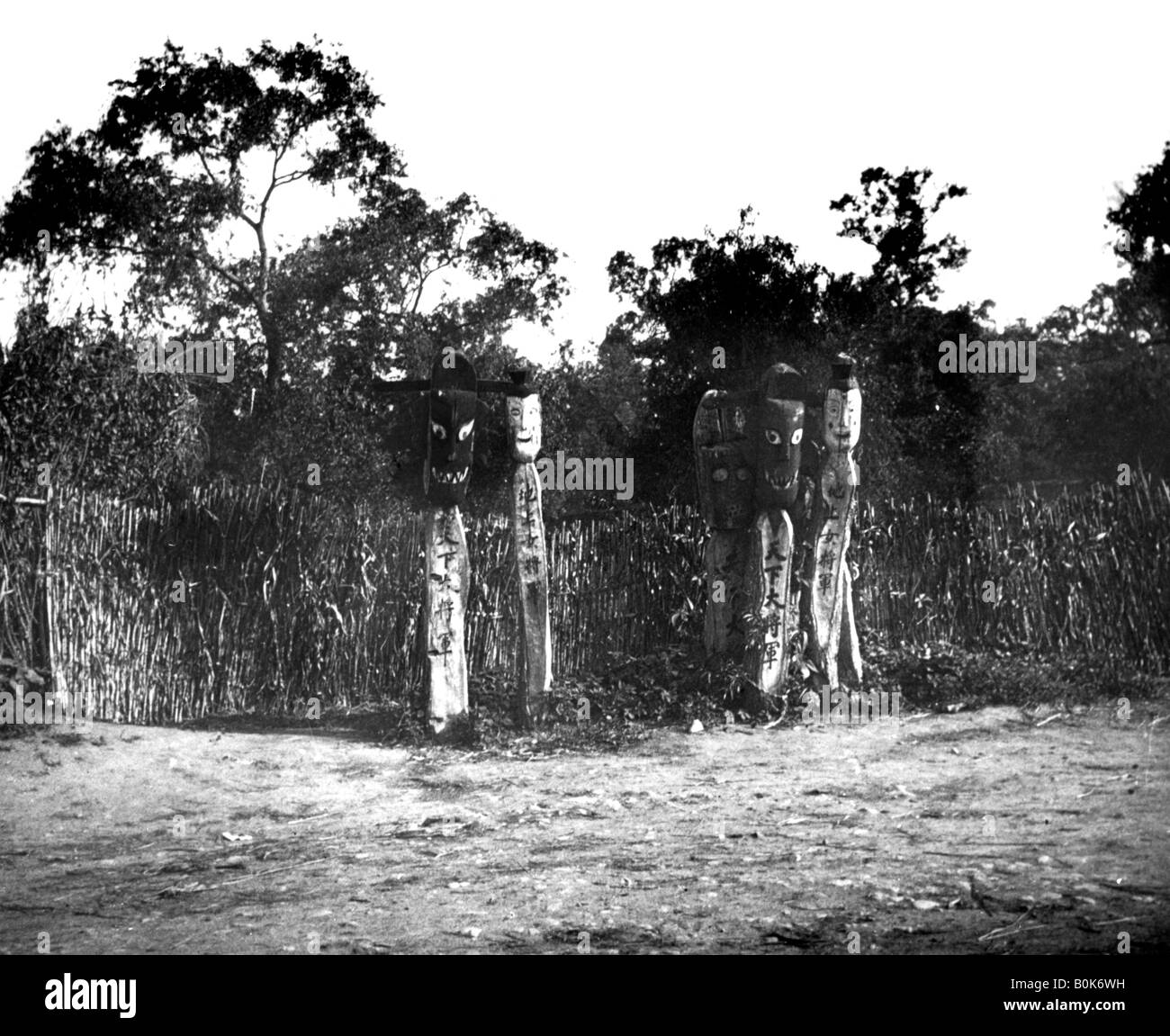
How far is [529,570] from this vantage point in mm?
8648

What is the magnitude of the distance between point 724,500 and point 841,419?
124 centimetres

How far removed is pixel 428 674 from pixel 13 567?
303 centimetres

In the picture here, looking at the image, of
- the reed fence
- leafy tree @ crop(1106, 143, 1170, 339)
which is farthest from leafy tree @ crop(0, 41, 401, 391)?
leafy tree @ crop(1106, 143, 1170, 339)

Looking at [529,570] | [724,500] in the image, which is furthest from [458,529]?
[724,500]

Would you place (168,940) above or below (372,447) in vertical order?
below

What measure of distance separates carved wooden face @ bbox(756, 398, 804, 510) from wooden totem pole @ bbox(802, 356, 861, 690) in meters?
0.46

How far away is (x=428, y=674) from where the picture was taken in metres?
8.42

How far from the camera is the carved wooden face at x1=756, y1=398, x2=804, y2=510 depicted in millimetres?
8930

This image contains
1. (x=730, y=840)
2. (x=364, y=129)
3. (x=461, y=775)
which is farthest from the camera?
(x=364, y=129)

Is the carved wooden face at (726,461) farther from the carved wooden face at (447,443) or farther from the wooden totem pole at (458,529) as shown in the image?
the carved wooden face at (447,443)

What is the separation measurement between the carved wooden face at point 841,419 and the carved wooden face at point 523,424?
2.53m
